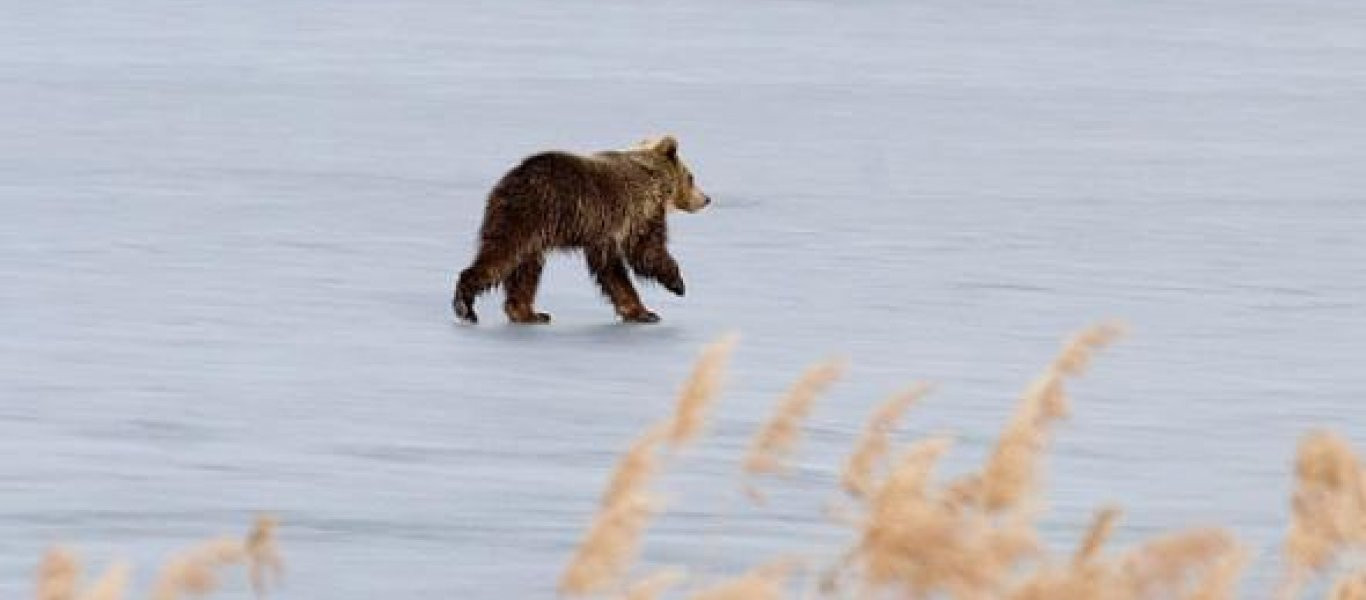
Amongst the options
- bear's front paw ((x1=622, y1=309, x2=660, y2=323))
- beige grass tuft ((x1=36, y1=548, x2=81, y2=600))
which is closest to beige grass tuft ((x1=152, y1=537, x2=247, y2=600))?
beige grass tuft ((x1=36, y1=548, x2=81, y2=600))

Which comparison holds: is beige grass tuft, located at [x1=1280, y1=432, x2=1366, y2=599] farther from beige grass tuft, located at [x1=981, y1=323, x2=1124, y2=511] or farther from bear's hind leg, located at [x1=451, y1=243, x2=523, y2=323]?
bear's hind leg, located at [x1=451, y1=243, x2=523, y2=323]

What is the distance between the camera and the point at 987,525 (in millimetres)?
4230

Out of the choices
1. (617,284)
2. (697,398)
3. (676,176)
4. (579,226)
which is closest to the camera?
(697,398)

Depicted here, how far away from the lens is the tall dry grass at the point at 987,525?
12.5 feet

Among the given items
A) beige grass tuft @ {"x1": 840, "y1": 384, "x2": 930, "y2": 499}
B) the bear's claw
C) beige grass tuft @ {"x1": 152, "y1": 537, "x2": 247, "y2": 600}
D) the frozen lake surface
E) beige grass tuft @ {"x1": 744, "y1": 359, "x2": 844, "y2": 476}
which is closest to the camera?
beige grass tuft @ {"x1": 152, "y1": 537, "x2": 247, "y2": 600}

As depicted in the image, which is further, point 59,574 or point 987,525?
point 987,525

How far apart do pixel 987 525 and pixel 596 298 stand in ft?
28.7

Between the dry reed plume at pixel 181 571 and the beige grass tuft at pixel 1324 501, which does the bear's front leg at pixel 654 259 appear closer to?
the beige grass tuft at pixel 1324 501

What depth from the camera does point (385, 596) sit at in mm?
6980

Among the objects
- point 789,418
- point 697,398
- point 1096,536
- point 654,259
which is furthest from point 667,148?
point 697,398

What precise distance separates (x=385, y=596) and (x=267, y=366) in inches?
139

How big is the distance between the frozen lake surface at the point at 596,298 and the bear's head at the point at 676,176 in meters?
0.37

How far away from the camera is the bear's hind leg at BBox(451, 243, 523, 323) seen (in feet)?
37.5

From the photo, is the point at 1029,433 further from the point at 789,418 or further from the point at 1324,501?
the point at 1324,501
